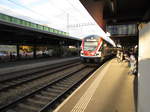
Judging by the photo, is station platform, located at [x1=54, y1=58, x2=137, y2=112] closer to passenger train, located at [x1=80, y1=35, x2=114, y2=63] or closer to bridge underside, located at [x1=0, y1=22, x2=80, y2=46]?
passenger train, located at [x1=80, y1=35, x2=114, y2=63]

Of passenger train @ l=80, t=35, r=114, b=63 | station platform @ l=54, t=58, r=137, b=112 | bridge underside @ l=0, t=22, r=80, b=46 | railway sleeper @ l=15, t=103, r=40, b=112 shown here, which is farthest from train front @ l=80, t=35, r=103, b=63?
railway sleeper @ l=15, t=103, r=40, b=112

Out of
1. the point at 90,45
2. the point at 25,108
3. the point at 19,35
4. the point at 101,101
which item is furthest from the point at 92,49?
the point at 19,35

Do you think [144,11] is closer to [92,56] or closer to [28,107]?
[92,56]

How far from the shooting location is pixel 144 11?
8.23 meters

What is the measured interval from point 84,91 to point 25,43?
2290 cm

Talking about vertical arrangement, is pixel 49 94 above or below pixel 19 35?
below

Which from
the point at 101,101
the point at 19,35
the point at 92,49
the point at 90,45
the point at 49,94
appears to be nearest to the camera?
the point at 101,101

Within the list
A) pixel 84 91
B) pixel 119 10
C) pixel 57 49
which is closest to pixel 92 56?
pixel 119 10

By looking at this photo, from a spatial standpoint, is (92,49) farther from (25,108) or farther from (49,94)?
(25,108)

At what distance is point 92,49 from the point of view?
43.1 feet

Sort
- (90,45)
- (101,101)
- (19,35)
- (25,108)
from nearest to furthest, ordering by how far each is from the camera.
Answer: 1. (25,108)
2. (101,101)
3. (90,45)
4. (19,35)

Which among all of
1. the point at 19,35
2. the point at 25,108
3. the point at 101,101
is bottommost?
the point at 25,108

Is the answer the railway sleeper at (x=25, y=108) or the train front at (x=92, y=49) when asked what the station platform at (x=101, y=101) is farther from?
the train front at (x=92, y=49)

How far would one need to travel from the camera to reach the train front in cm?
1281
